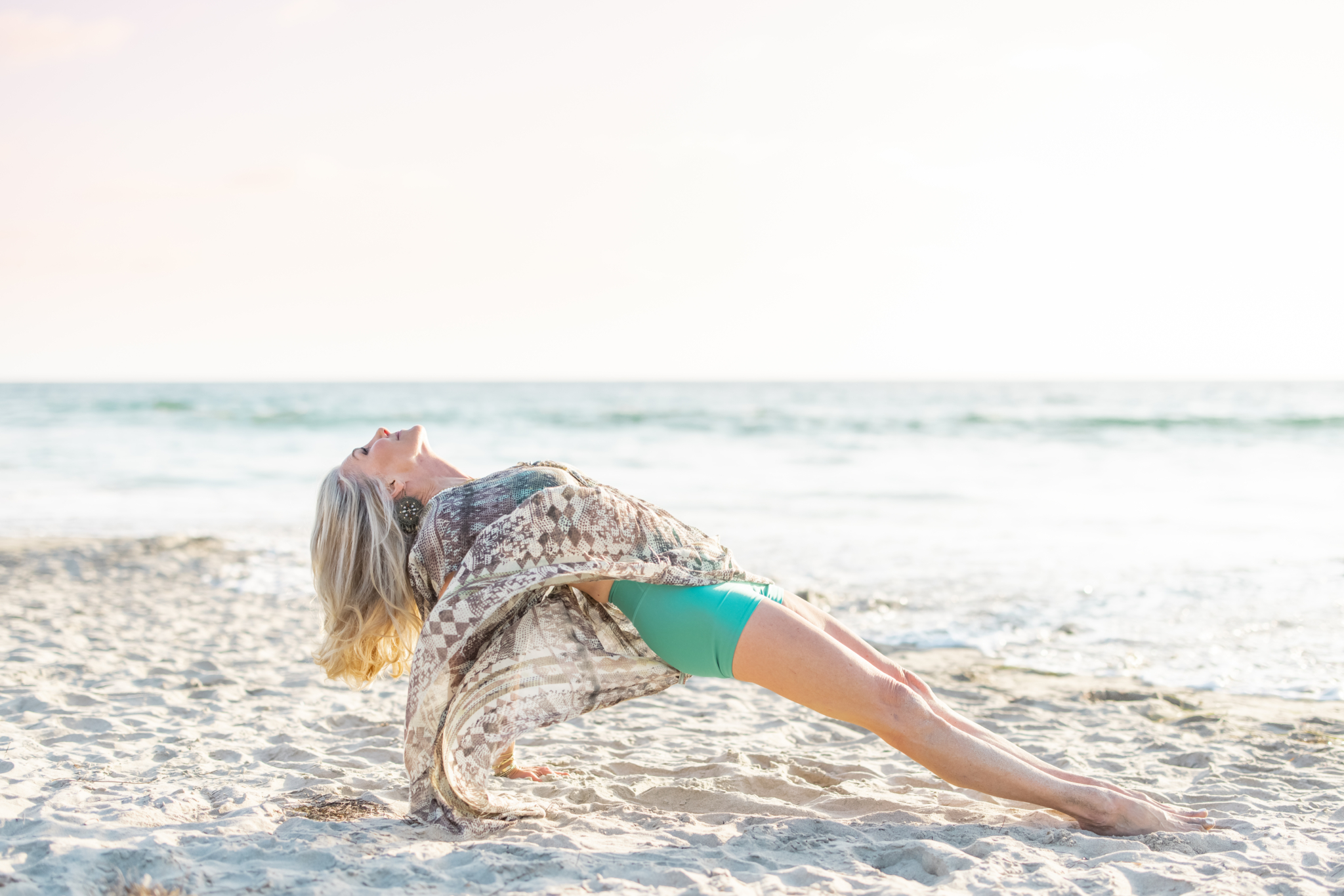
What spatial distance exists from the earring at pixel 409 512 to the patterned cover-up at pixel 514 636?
24cm

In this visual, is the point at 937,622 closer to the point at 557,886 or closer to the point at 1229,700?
the point at 1229,700

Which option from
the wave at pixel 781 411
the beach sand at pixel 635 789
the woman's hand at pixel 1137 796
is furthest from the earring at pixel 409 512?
the wave at pixel 781 411

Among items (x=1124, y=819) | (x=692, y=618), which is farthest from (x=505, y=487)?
(x=1124, y=819)

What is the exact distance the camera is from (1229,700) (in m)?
4.86

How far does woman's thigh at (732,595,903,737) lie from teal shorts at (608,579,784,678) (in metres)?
0.05

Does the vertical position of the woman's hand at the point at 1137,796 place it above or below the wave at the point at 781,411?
below

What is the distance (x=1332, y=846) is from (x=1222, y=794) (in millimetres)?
623

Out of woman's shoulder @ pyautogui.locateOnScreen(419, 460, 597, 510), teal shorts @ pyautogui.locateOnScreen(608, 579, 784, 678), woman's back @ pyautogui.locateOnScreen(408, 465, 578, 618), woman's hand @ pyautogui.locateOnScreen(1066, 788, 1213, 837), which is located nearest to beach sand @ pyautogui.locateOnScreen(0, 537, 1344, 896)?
woman's hand @ pyautogui.locateOnScreen(1066, 788, 1213, 837)

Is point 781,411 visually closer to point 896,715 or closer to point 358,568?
point 358,568

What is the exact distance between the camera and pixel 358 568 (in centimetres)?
341

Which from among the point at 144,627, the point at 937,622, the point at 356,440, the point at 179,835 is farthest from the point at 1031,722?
the point at 356,440

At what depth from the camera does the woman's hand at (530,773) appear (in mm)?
3660

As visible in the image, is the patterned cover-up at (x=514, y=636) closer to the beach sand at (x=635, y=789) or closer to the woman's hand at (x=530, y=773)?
the beach sand at (x=635, y=789)

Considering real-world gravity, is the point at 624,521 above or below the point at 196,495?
above
